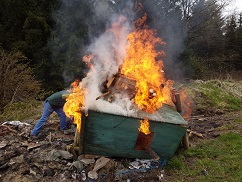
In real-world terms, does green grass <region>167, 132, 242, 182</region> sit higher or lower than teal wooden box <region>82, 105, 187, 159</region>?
Result: lower

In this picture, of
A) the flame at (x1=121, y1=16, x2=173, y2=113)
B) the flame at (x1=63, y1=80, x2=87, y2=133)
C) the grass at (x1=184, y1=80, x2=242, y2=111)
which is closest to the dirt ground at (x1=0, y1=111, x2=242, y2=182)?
the flame at (x1=63, y1=80, x2=87, y2=133)

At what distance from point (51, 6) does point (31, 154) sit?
43.6 feet

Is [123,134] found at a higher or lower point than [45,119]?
higher

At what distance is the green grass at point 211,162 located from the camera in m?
4.70

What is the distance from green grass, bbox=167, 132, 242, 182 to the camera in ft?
15.4

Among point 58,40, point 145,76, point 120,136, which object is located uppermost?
point 58,40

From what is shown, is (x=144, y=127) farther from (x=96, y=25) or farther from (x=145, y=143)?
(x=96, y=25)

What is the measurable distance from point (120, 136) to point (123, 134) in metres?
0.07

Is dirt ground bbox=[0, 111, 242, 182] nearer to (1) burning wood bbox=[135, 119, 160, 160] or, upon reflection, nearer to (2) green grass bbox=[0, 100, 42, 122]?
Result: (1) burning wood bbox=[135, 119, 160, 160]

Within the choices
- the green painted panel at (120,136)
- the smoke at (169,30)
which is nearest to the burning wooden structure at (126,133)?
the green painted panel at (120,136)

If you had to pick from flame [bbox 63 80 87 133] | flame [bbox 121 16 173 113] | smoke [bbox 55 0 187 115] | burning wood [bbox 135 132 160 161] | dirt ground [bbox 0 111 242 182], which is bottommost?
dirt ground [bbox 0 111 242 182]

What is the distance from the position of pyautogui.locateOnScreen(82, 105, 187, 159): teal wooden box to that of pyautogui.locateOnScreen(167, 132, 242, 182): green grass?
0.45 meters

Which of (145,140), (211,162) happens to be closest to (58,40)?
(145,140)

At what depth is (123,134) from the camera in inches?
178
